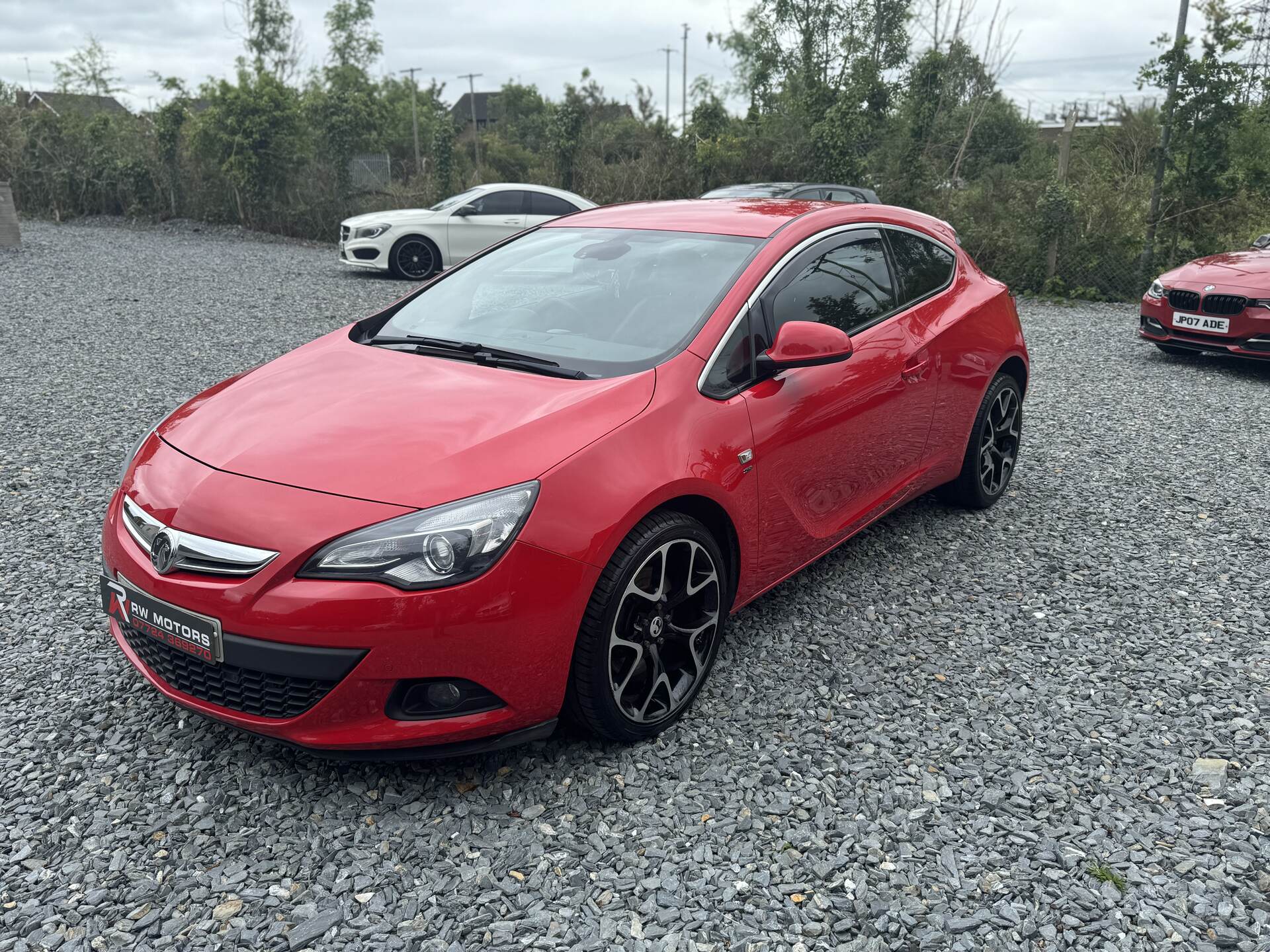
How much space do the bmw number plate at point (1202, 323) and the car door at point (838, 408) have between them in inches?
246

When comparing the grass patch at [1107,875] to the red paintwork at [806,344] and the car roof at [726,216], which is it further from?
the car roof at [726,216]

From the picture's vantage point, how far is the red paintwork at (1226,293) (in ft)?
28.6

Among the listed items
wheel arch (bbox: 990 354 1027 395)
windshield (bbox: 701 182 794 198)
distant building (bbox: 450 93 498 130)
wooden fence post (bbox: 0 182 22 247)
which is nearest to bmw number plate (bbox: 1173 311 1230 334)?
wheel arch (bbox: 990 354 1027 395)

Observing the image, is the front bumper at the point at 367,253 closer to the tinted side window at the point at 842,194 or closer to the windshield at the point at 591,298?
the tinted side window at the point at 842,194

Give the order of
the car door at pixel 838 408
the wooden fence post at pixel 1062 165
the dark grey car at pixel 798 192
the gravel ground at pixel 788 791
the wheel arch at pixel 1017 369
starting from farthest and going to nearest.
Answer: the wooden fence post at pixel 1062 165 < the dark grey car at pixel 798 192 < the wheel arch at pixel 1017 369 < the car door at pixel 838 408 < the gravel ground at pixel 788 791

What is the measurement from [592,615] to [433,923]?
33.7 inches

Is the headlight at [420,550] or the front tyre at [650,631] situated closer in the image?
the headlight at [420,550]

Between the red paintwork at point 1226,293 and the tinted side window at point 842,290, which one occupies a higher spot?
the tinted side window at point 842,290

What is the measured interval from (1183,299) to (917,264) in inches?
245

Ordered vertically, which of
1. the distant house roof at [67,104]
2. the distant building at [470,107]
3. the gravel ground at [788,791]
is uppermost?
the distant building at [470,107]

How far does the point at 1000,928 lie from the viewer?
90.8 inches

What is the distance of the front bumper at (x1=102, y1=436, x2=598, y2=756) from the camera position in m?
2.39

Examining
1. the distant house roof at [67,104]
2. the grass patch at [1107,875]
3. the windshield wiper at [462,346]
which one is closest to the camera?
the grass patch at [1107,875]

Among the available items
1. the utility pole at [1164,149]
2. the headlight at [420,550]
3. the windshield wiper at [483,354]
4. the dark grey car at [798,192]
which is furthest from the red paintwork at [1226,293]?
the headlight at [420,550]
